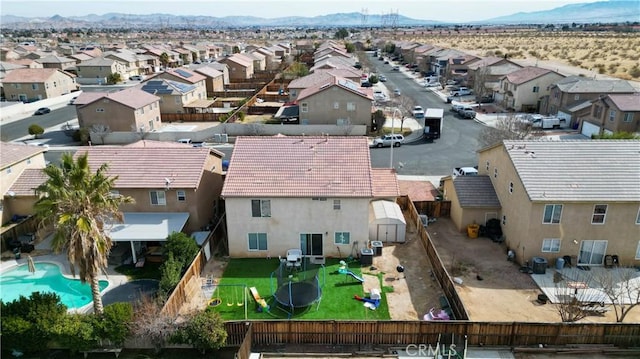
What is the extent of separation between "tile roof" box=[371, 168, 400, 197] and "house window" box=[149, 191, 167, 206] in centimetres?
1518

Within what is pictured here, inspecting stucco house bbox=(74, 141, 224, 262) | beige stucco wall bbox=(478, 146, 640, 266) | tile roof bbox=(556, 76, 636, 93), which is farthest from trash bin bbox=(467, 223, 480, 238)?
tile roof bbox=(556, 76, 636, 93)

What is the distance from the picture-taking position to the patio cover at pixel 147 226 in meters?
28.7

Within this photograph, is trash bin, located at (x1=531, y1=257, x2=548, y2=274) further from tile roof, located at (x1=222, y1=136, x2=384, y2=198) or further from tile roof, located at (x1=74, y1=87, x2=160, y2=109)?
tile roof, located at (x1=74, y1=87, x2=160, y2=109)

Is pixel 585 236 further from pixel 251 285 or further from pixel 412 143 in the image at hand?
pixel 412 143

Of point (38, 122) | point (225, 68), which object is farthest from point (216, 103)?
point (38, 122)

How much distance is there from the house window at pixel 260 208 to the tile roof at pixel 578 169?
53.4 feet

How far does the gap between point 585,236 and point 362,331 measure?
16.3 meters

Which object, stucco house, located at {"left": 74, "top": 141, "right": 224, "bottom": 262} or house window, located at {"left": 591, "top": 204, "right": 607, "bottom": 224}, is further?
stucco house, located at {"left": 74, "top": 141, "right": 224, "bottom": 262}

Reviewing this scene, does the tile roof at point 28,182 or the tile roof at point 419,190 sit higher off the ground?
the tile roof at point 28,182

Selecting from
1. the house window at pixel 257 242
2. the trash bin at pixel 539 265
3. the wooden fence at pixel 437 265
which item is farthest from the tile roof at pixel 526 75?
the house window at pixel 257 242

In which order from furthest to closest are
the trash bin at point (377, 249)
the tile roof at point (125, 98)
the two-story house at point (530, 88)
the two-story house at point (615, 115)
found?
the two-story house at point (530, 88), the tile roof at point (125, 98), the two-story house at point (615, 115), the trash bin at point (377, 249)

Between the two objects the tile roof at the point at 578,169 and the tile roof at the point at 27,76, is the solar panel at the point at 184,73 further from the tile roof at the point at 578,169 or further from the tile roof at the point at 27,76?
the tile roof at the point at 578,169

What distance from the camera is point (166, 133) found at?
192 feet

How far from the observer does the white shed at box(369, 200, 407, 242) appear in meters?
31.2
